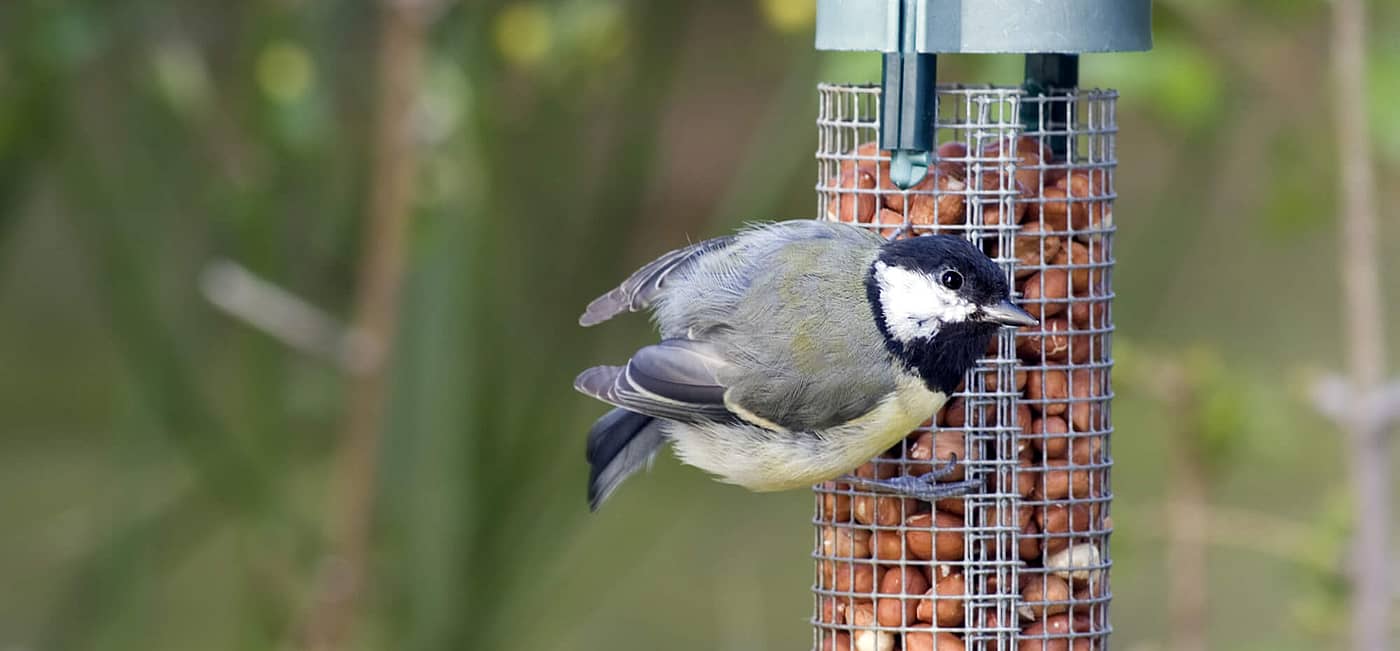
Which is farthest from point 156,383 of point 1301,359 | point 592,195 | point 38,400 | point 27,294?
point 1301,359

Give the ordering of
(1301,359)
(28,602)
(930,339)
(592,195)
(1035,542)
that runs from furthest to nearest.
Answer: (1301,359)
(28,602)
(592,195)
(1035,542)
(930,339)

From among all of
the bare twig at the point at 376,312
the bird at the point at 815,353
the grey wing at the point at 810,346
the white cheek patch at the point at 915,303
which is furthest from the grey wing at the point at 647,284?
the bare twig at the point at 376,312

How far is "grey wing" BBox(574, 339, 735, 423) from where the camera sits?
232 centimetres

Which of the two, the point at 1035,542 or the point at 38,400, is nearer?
the point at 1035,542

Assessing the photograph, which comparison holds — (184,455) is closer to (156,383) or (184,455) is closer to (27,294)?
(156,383)

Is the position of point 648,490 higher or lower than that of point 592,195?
lower

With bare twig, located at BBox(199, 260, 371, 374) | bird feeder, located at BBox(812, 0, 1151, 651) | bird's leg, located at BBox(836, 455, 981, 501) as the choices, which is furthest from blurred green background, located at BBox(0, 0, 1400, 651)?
bird's leg, located at BBox(836, 455, 981, 501)

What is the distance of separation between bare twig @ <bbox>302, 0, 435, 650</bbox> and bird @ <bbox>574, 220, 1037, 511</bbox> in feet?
5.02

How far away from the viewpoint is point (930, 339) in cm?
228

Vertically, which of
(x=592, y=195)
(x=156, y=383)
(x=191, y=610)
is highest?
(x=592, y=195)

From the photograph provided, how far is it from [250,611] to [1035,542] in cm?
256

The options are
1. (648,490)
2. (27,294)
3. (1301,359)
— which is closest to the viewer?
(648,490)

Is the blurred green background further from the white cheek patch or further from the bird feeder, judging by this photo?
the white cheek patch

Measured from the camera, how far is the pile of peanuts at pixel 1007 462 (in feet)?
7.95
